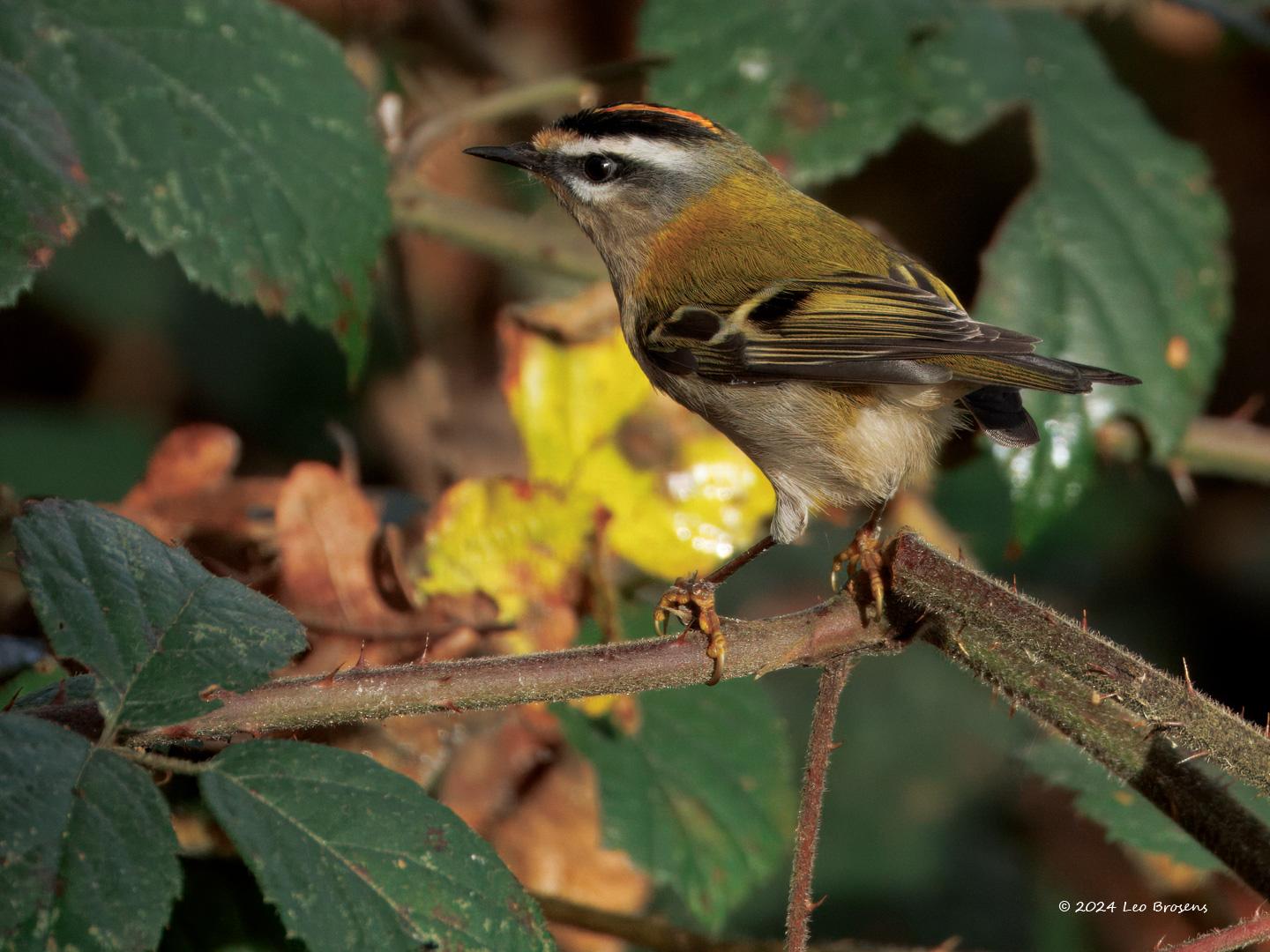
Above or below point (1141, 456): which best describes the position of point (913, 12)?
above

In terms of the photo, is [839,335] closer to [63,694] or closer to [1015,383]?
[1015,383]

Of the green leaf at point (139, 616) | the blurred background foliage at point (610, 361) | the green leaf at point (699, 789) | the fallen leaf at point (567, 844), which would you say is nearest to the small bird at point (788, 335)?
the blurred background foliage at point (610, 361)

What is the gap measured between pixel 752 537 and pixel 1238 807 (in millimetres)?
1161

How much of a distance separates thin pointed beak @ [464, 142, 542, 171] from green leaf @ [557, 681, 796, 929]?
42.2 inches

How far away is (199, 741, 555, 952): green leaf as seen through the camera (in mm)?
1215

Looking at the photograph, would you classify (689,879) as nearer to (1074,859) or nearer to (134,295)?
(1074,859)

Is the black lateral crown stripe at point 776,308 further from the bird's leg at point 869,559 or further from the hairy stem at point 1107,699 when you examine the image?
the hairy stem at point 1107,699

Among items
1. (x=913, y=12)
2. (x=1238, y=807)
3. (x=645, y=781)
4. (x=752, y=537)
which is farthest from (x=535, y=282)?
(x=1238, y=807)

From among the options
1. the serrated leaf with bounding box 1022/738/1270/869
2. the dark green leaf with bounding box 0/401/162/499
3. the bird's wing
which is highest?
the dark green leaf with bounding box 0/401/162/499

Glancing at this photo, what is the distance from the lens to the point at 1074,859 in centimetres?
414

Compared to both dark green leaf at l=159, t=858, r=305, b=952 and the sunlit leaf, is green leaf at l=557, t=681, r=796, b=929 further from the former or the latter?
dark green leaf at l=159, t=858, r=305, b=952

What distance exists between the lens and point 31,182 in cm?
175

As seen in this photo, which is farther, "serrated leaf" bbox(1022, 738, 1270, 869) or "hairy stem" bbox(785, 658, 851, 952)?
"serrated leaf" bbox(1022, 738, 1270, 869)

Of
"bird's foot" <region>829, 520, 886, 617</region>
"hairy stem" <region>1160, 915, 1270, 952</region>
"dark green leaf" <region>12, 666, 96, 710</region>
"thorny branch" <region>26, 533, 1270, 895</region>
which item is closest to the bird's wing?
"bird's foot" <region>829, 520, 886, 617</region>
